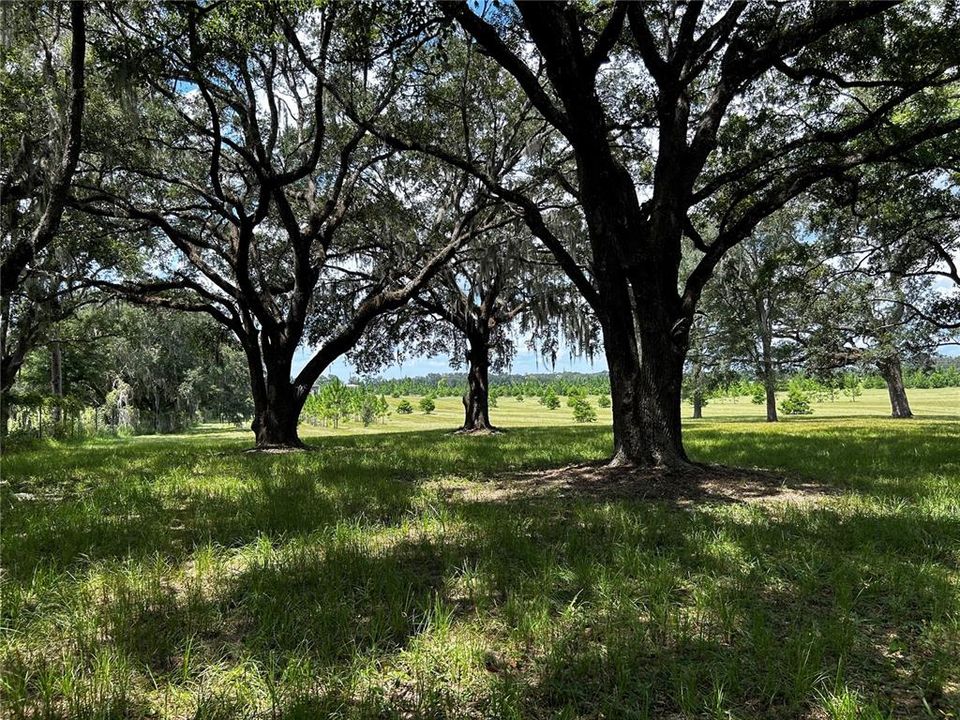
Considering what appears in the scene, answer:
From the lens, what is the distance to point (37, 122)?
8727mm

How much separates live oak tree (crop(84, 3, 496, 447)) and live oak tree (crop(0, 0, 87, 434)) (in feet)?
2.71

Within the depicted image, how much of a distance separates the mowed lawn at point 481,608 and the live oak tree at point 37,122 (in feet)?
12.4

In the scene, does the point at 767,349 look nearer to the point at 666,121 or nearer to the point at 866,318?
the point at 866,318

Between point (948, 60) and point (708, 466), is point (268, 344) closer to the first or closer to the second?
point (708, 466)

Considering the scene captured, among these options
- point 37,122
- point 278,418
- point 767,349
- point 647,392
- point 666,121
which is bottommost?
point 278,418

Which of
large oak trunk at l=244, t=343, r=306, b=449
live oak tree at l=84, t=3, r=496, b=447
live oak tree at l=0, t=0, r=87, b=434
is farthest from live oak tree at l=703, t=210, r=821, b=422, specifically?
live oak tree at l=0, t=0, r=87, b=434

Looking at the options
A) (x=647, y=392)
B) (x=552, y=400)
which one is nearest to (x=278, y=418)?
(x=647, y=392)

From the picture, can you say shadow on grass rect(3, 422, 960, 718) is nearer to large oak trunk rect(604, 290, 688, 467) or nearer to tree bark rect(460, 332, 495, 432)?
large oak trunk rect(604, 290, 688, 467)

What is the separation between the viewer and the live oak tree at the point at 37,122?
6.49 metres

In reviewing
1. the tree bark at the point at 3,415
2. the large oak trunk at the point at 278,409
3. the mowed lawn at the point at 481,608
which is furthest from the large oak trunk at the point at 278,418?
the tree bark at the point at 3,415

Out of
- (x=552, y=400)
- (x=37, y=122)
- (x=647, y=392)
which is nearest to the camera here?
(x=647, y=392)

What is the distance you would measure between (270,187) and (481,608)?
10.2 m

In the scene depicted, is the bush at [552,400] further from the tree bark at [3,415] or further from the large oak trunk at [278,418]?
the large oak trunk at [278,418]

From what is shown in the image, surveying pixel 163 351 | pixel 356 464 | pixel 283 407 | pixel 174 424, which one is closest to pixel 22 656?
pixel 356 464
